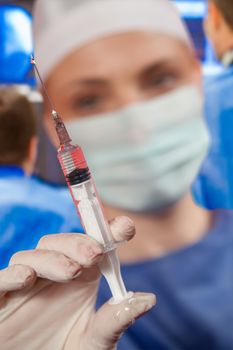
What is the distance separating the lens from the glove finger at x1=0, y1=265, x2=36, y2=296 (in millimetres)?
712

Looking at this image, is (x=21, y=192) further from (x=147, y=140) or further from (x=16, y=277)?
(x=16, y=277)

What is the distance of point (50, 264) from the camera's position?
714 mm

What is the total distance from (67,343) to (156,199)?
0.57 meters

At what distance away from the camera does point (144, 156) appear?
1.32m

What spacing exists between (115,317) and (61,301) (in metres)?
0.11

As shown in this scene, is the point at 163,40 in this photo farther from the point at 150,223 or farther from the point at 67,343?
the point at 67,343

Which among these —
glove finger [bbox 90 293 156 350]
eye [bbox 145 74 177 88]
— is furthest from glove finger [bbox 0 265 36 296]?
eye [bbox 145 74 177 88]

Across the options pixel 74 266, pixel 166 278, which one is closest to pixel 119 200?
pixel 166 278

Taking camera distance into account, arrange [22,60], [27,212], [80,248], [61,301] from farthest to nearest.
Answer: [22,60]
[27,212]
[61,301]
[80,248]

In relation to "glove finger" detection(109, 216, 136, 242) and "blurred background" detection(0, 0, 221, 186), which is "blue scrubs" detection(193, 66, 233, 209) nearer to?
"blurred background" detection(0, 0, 221, 186)

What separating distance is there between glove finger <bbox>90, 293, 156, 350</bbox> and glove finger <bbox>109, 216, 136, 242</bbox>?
0.27 ft

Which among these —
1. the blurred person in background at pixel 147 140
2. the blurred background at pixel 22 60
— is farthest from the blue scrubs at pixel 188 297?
the blurred background at pixel 22 60

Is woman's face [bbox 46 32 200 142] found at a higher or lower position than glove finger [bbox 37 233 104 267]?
higher

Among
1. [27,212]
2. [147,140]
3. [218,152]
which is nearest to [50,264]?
[27,212]
